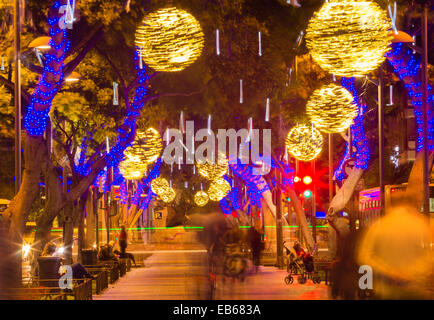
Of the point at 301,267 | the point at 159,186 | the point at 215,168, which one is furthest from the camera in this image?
the point at 159,186

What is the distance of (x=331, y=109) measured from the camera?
15.8 metres

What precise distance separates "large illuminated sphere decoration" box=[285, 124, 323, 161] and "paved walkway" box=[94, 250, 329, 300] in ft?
12.3

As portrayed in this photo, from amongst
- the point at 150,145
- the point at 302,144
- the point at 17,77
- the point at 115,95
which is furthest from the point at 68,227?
the point at 17,77

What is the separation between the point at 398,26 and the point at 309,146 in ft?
13.6

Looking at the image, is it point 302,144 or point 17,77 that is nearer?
point 17,77

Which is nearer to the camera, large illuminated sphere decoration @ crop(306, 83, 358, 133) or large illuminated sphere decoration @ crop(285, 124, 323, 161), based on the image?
large illuminated sphere decoration @ crop(306, 83, 358, 133)

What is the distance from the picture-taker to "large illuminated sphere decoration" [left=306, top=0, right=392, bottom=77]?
37.3 ft

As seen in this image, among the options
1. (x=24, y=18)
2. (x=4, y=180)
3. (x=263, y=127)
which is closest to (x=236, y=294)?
(x=24, y=18)

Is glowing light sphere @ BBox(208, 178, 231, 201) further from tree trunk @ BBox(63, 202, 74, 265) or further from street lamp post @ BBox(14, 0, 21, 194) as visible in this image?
street lamp post @ BBox(14, 0, 21, 194)

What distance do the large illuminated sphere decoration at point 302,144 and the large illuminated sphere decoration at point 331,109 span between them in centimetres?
698

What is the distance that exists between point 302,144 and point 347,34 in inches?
466

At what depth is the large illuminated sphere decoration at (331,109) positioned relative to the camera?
15.5 metres

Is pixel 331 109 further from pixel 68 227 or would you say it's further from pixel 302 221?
pixel 302 221

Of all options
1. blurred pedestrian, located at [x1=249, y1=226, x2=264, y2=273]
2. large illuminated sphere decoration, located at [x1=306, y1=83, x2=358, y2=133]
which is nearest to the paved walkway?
blurred pedestrian, located at [x1=249, y1=226, x2=264, y2=273]
